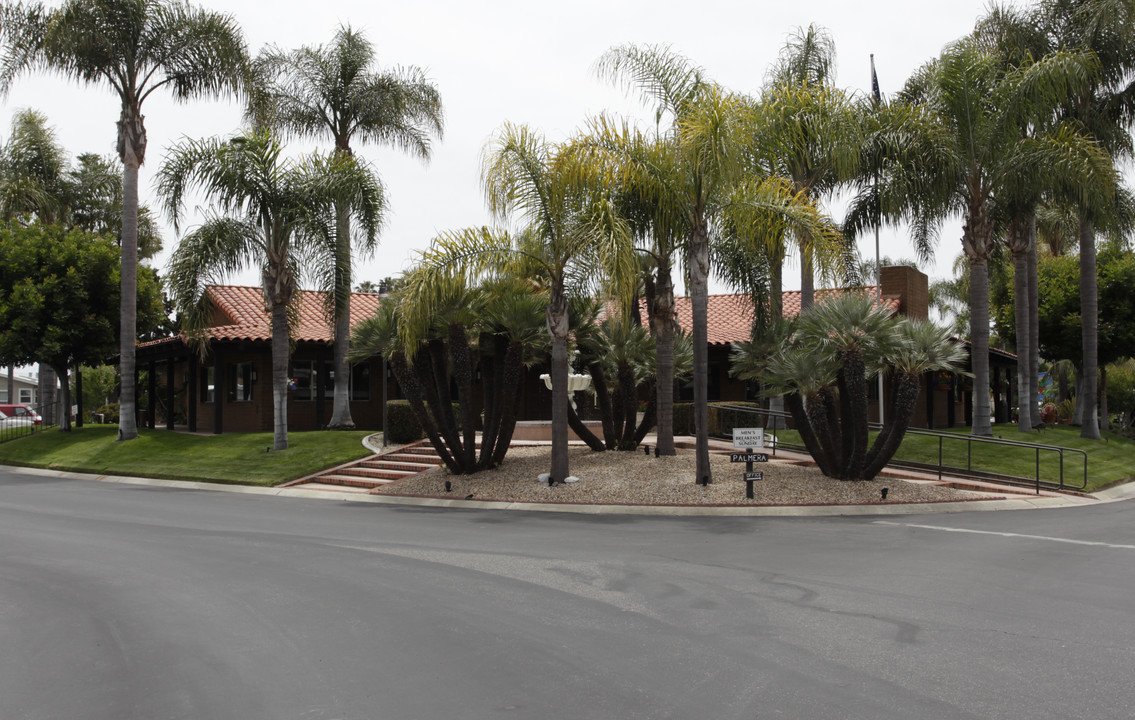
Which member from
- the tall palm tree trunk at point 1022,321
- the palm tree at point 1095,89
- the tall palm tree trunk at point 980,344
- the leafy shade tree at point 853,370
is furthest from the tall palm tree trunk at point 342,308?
the palm tree at point 1095,89

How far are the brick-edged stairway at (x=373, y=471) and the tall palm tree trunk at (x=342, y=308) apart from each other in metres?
2.61

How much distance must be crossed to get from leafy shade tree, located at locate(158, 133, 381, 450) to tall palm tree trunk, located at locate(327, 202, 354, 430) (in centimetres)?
27

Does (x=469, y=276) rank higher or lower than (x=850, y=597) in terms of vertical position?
higher

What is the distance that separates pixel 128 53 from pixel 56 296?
8.37 metres

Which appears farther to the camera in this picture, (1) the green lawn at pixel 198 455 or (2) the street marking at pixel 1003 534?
(1) the green lawn at pixel 198 455

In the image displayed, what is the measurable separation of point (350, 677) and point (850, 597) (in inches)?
182

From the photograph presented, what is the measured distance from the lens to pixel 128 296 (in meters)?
26.4

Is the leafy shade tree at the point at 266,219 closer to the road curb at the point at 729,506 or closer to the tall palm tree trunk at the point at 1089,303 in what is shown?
the road curb at the point at 729,506

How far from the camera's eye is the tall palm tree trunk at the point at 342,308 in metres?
23.1

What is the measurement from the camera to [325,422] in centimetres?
2977

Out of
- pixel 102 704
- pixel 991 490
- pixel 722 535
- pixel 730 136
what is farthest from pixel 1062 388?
pixel 102 704

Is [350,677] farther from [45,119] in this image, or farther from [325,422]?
[45,119]

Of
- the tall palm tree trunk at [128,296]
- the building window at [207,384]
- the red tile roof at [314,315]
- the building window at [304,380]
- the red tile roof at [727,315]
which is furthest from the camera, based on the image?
the building window at [207,384]

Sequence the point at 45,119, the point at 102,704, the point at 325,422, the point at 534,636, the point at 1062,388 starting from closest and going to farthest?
the point at 102,704 < the point at 534,636 < the point at 325,422 < the point at 45,119 < the point at 1062,388
